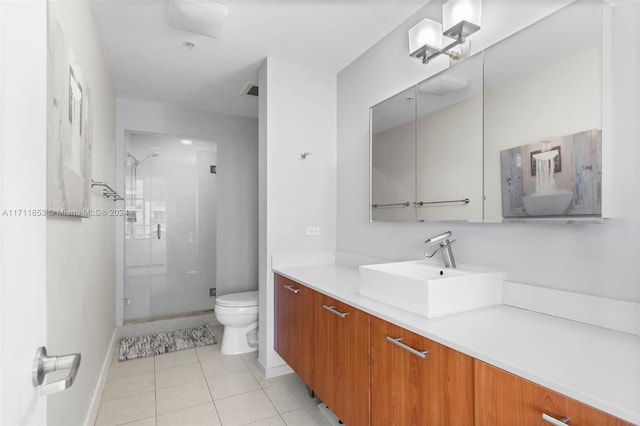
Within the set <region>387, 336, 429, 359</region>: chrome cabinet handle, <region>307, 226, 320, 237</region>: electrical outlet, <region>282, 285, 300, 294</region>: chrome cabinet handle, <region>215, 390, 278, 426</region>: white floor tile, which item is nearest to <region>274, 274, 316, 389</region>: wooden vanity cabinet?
<region>282, 285, 300, 294</region>: chrome cabinet handle

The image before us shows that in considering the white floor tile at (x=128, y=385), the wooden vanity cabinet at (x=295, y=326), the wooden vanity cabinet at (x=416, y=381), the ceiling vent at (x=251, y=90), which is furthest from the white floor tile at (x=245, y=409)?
the ceiling vent at (x=251, y=90)

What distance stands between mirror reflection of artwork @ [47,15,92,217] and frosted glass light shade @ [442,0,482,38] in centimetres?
165

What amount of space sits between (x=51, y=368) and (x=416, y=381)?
1.05 meters

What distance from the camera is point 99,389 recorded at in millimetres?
2137

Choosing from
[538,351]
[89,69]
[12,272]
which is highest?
[89,69]

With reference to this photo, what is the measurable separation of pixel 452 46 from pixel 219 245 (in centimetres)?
320

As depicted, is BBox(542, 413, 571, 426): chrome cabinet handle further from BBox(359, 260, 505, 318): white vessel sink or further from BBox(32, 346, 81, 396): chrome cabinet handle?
BBox(32, 346, 81, 396): chrome cabinet handle

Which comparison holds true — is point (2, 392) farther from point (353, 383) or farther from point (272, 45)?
point (272, 45)

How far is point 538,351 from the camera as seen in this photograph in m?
0.94

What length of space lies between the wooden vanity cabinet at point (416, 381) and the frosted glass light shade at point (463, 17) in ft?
4.67

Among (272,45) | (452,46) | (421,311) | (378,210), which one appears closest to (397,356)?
(421,311)

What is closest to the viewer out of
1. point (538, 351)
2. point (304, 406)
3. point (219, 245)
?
point (538, 351)

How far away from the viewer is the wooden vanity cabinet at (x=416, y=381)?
0.99 m

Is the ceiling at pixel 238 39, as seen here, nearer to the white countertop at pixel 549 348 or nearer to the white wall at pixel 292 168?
the white wall at pixel 292 168
